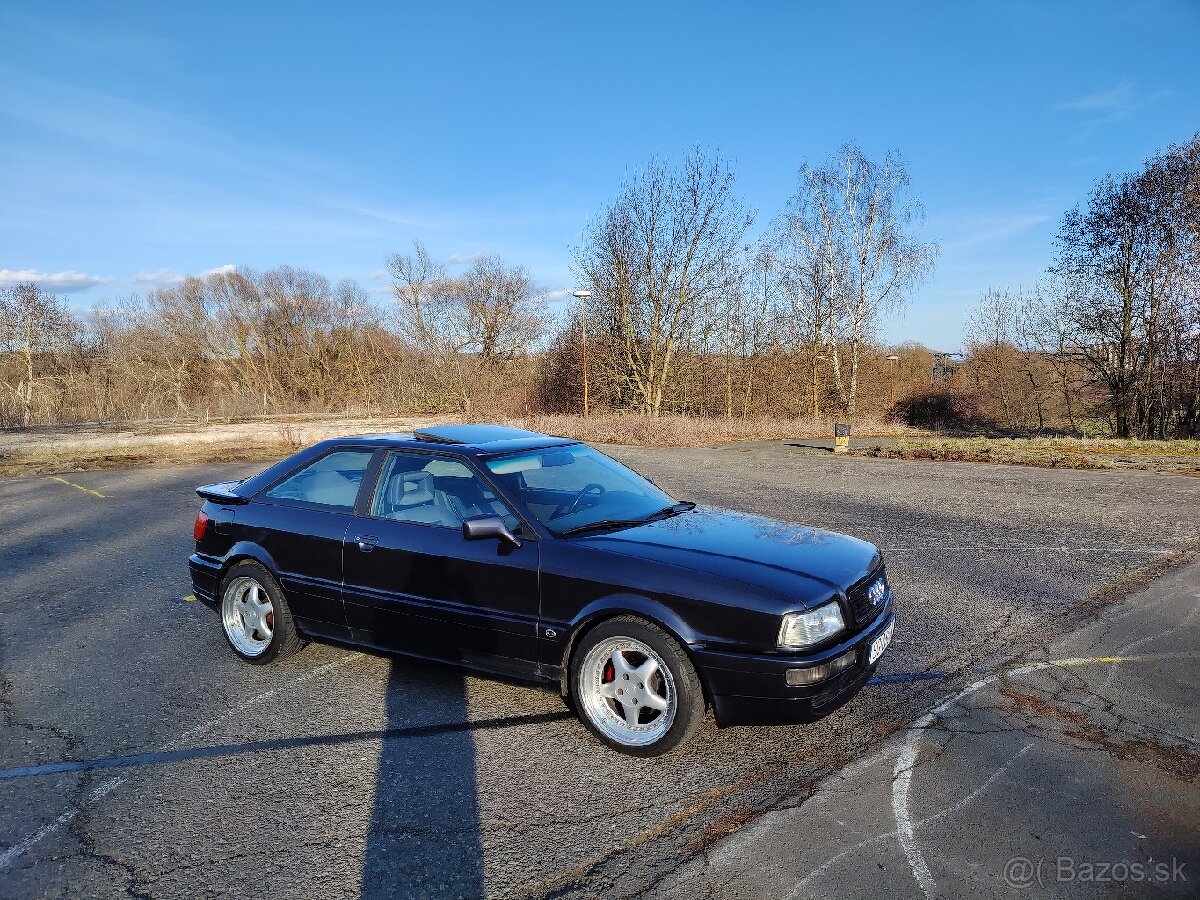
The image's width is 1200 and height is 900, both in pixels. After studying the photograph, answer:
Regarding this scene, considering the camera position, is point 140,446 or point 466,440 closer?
point 466,440

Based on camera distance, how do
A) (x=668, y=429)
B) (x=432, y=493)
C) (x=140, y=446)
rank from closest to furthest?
(x=432, y=493) < (x=140, y=446) < (x=668, y=429)

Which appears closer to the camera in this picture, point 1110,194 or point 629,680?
point 629,680

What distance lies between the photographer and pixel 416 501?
14.1 feet

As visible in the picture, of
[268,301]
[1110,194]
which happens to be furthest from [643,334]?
[268,301]

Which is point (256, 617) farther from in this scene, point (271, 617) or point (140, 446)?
point (140, 446)

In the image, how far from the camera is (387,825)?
2.95 meters

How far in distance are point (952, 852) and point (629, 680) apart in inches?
56.8

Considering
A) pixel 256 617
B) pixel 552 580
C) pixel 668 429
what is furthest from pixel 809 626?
pixel 668 429

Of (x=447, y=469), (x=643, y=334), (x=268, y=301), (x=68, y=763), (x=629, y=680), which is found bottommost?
(x=68, y=763)

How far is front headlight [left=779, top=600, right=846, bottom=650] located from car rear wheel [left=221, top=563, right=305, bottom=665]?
121 inches

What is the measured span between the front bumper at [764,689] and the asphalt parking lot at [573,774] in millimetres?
267

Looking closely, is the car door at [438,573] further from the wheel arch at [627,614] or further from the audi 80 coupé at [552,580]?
the wheel arch at [627,614]

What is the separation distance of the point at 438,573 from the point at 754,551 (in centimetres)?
167

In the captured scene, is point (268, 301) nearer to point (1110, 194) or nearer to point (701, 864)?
point (1110, 194)
